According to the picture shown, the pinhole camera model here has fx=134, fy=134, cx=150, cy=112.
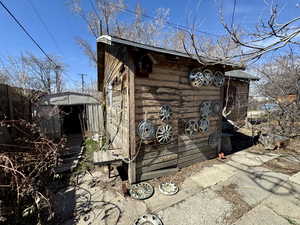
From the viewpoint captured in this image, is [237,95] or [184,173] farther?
[237,95]

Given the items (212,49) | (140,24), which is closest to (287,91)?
(212,49)

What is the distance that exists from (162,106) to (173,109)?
34 centimetres

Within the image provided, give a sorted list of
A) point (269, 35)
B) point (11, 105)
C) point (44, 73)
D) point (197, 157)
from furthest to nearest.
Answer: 1. point (44, 73)
2. point (11, 105)
3. point (197, 157)
4. point (269, 35)

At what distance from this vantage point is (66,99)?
723cm

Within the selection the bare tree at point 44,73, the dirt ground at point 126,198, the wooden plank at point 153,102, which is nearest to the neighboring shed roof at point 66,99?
the dirt ground at point 126,198

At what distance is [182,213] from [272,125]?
6046 millimetres

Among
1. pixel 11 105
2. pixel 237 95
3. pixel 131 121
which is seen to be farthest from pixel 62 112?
pixel 237 95

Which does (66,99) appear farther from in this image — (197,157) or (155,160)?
(197,157)

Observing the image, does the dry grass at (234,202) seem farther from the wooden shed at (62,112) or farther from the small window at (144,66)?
the wooden shed at (62,112)

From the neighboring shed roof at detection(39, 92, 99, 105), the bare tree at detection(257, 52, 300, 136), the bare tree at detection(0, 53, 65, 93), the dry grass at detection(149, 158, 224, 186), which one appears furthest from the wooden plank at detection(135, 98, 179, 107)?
the bare tree at detection(0, 53, 65, 93)

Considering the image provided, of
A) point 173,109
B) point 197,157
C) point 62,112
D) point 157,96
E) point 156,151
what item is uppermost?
point 157,96

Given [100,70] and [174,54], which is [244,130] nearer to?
[174,54]

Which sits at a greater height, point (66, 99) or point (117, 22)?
point (117, 22)

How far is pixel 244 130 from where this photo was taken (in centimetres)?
736
